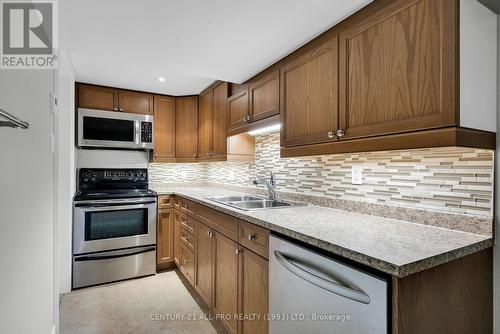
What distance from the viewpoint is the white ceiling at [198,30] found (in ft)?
4.45

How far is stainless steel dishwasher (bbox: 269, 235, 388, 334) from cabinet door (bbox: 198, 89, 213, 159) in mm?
2033

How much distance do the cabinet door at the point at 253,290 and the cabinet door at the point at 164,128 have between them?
2.20 m

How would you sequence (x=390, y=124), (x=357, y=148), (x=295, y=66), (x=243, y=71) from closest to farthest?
(x=390, y=124), (x=357, y=148), (x=295, y=66), (x=243, y=71)

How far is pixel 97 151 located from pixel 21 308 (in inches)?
90.0

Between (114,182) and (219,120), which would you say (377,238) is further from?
(114,182)

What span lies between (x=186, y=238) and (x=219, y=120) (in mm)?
1304

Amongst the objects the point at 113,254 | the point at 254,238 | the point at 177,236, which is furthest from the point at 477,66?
the point at 113,254

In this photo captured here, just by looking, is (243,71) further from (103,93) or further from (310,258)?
(103,93)

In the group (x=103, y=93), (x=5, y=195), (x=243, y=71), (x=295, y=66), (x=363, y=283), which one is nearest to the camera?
(x=363, y=283)

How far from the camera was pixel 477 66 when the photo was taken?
105cm

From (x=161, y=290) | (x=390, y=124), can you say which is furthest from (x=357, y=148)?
(x=161, y=290)

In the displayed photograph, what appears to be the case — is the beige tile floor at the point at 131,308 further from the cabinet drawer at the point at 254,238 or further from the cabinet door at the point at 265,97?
the cabinet door at the point at 265,97

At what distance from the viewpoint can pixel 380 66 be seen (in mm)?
1212

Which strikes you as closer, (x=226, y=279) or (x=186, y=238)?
(x=226, y=279)
